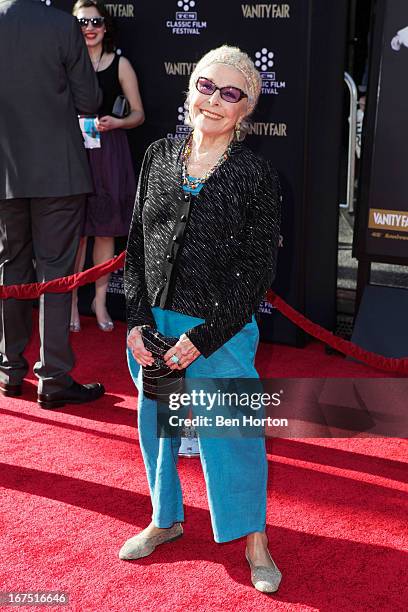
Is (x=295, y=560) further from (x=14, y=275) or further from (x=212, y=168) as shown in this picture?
(x=14, y=275)

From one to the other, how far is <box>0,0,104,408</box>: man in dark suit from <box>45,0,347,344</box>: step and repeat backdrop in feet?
3.35

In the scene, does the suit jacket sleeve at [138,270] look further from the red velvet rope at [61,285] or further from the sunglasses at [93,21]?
the sunglasses at [93,21]

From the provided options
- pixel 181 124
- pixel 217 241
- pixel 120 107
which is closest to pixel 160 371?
pixel 217 241

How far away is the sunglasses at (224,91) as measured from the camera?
8.87 ft

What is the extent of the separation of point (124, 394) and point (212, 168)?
7.26 ft

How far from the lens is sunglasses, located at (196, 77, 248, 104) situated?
2.71 metres

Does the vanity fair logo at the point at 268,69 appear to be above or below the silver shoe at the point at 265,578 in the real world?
above

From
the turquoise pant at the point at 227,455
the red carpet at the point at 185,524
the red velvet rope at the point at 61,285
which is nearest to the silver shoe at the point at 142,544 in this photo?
the red carpet at the point at 185,524

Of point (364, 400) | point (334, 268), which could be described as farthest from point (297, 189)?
point (364, 400)

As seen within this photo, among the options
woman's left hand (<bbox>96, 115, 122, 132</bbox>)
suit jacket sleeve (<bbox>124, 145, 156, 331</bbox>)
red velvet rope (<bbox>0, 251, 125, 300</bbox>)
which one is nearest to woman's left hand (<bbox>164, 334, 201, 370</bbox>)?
suit jacket sleeve (<bbox>124, 145, 156, 331</bbox>)

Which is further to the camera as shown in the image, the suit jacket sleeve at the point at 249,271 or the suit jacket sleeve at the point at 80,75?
the suit jacket sleeve at the point at 80,75

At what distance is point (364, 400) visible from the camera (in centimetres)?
471

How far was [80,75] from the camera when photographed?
4203 millimetres

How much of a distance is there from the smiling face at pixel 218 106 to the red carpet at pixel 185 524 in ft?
5.06
